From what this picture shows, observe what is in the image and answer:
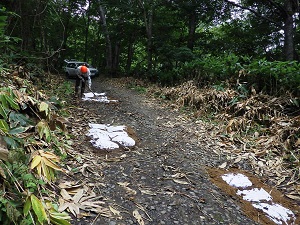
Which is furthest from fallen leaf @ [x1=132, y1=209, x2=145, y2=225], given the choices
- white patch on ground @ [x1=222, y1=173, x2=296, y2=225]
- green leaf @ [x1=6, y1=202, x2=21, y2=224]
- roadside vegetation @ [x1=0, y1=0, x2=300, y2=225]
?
white patch on ground @ [x1=222, y1=173, x2=296, y2=225]

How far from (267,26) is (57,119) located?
11.5m

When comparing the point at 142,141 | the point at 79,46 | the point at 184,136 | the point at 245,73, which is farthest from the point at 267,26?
the point at 79,46

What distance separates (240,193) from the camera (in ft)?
11.5

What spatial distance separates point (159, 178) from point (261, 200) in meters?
1.54

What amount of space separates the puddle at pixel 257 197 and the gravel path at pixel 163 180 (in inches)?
6.9

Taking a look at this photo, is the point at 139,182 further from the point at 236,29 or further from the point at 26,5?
the point at 236,29

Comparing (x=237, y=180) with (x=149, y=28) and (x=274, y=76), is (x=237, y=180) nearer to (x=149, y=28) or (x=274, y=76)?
(x=274, y=76)

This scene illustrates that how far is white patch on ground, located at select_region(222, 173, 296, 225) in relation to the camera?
3064 mm

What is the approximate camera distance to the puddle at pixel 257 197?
3.05 metres

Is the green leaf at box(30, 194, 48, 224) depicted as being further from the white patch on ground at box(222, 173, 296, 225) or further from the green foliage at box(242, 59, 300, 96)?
the green foliage at box(242, 59, 300, 96)

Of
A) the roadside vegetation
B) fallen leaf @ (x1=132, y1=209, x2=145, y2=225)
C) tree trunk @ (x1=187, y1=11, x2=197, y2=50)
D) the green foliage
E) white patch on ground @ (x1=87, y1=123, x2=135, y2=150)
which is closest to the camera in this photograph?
the roadside vegetation

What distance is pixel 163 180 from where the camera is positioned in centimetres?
355

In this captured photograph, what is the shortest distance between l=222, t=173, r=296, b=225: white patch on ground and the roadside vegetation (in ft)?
1.58

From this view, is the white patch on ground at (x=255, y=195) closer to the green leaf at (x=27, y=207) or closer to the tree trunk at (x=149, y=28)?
the green leaf at (x=27, y=207)
